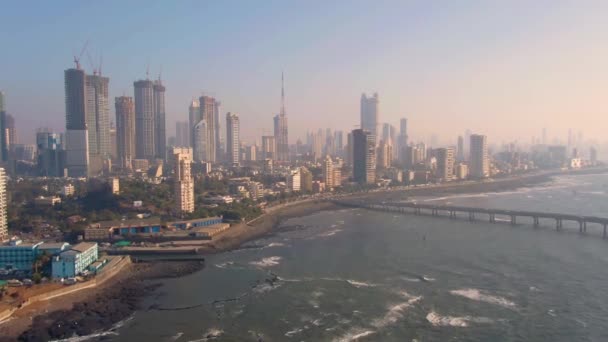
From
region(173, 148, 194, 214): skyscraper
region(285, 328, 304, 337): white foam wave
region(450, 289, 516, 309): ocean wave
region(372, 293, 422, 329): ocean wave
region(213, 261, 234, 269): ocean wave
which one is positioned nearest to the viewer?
region(285, 328, 304, 337): white foam wave

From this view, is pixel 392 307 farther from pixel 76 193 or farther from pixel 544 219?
pixel 76 193

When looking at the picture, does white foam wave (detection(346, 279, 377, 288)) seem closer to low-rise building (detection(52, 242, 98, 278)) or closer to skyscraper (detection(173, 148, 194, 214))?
low-rise building (detection(52, 242, 98, 278))

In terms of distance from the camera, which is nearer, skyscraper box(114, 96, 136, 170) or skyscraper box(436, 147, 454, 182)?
skyscraper box(436, 147, 454, 182)

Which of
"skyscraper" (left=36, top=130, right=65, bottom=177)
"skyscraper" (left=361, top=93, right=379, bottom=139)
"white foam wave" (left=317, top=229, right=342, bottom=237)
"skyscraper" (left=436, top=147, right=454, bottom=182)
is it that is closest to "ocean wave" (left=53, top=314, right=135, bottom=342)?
"white foam wave" (left=317, top=229, right=342, bottom=237)

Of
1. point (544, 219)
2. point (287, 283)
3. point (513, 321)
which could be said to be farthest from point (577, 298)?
Answer: point (544, 219)

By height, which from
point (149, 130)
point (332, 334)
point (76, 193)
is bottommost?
point (332, 334)

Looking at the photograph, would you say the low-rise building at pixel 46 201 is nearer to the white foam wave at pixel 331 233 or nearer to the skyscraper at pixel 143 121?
the white foam wave at pixel 331 233

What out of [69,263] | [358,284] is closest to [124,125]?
[69,263]
